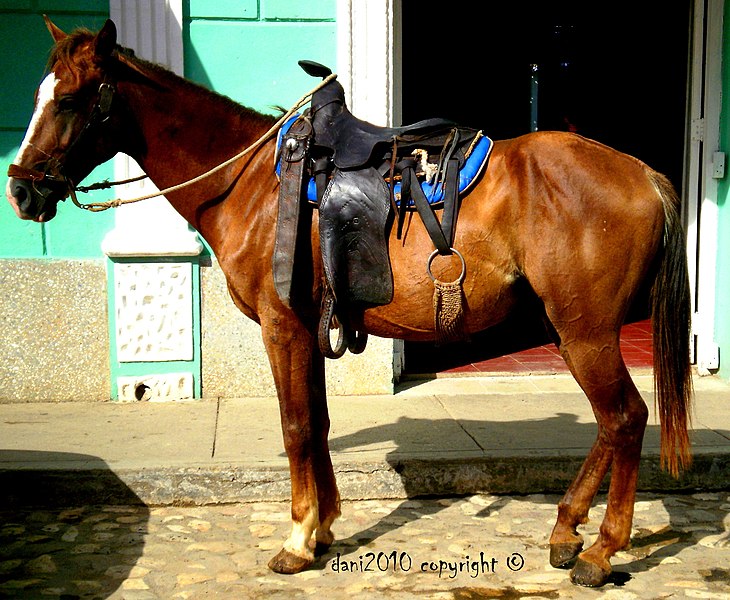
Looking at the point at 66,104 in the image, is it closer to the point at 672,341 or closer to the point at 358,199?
the point at 358,199

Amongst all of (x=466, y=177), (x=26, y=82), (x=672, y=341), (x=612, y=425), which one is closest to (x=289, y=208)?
(x=466, y=177)

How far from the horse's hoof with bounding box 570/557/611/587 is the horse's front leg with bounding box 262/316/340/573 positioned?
1.18 metres

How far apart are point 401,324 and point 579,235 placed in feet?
2.87

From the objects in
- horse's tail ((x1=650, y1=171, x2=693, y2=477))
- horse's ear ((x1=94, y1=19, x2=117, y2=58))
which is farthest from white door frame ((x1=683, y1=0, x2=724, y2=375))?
horse's ear ((x1=94, y1=19, x2=117, y2=58))

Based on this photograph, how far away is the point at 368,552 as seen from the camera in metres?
4.23

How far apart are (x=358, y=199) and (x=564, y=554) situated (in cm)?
185

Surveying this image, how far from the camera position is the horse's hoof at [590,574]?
3.82 metres

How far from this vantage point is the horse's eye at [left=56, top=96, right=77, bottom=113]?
3.87 metres

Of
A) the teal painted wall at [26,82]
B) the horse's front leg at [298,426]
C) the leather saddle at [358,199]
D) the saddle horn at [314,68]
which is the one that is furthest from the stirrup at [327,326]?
the teal painted wall at [26,82]

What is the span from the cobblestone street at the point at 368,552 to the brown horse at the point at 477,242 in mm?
182

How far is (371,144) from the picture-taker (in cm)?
395

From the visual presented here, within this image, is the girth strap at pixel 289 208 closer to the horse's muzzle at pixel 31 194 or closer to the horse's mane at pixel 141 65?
the horse's mane at pixel 141 65

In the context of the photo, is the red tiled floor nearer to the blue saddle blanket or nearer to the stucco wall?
the stucco wall

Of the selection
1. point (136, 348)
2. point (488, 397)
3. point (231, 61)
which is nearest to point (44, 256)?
point (136, 348)
